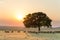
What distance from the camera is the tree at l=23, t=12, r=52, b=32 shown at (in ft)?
239

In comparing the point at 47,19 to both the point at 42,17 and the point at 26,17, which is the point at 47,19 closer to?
the point at 42,17

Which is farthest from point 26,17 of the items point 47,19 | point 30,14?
point 47,19

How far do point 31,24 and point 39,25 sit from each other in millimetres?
3119

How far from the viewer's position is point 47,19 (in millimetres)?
74875


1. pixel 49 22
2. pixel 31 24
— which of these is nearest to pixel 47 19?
pixel 49 22

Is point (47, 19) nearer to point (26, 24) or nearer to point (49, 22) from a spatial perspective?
point (49, 22)

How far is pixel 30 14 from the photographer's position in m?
75.4

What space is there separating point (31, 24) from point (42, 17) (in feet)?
16.2

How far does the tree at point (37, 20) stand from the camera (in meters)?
72.9

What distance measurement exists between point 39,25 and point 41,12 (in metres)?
4.60

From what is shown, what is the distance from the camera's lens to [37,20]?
73125mm

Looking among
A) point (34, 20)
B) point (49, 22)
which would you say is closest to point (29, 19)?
point (34, 20)

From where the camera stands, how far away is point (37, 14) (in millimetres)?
74938

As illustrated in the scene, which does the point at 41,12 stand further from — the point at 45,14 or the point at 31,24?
the point at 31,24
